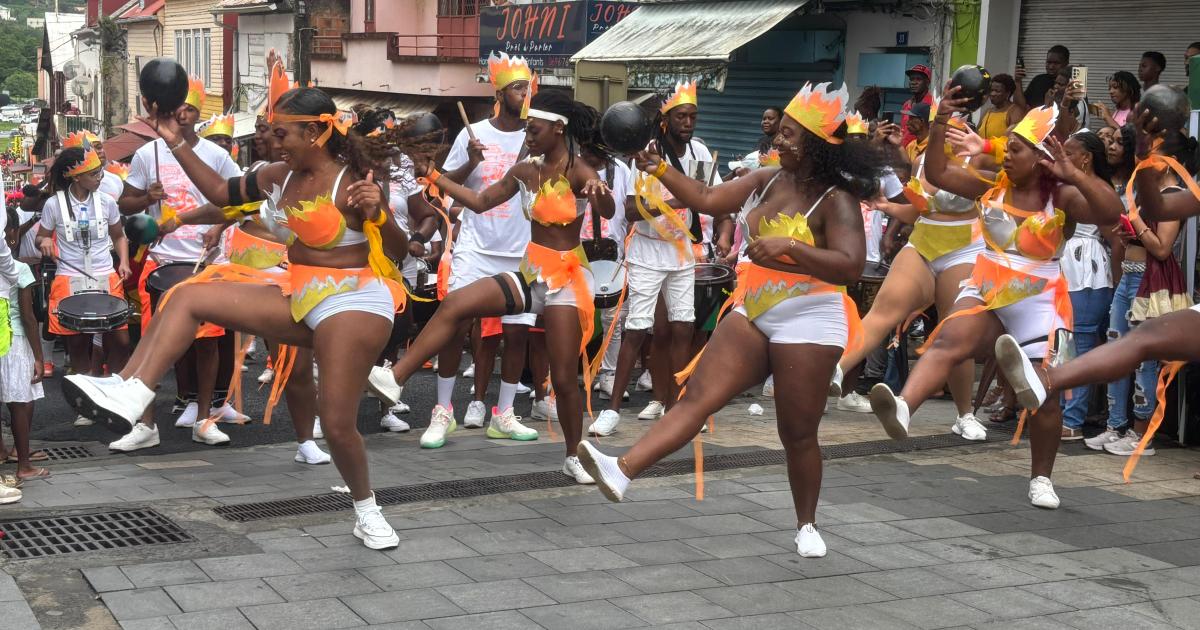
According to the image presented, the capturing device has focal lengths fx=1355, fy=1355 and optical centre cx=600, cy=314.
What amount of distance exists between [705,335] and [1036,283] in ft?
12.5

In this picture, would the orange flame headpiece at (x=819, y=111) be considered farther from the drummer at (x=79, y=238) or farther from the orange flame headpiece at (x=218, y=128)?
the drummer at (x=79, y=238)

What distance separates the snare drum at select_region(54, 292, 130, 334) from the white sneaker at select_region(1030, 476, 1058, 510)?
5355 millimetres

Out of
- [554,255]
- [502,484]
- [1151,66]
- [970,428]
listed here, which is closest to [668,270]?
[554,255]

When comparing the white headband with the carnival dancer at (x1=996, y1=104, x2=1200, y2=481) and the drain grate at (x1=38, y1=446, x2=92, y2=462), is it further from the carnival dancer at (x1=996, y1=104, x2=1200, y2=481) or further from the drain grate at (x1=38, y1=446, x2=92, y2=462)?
the drain grate at (x1=38, y1=446, x2=92, y2=462)

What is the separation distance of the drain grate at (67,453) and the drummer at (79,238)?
0.98 metres

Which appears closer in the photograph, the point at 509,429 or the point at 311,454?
the point at 311,454

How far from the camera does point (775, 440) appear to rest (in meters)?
8.48

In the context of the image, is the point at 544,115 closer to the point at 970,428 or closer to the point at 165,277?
the point at 165,277

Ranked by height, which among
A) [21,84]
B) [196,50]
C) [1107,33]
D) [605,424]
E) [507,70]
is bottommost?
[605,424]

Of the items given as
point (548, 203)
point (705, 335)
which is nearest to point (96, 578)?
point (548, 203)

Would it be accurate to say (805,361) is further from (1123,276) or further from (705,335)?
(705,335)

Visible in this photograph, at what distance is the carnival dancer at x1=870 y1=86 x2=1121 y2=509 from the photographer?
633 cm

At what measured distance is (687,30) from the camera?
56.9 feet

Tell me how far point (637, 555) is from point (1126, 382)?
427cm
